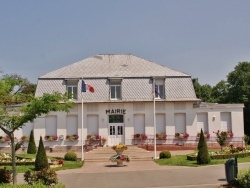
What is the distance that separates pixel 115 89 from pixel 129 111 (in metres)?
2.65

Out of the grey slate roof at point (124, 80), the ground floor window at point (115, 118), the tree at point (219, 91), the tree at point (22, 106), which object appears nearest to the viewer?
the tree at point (22, 106)

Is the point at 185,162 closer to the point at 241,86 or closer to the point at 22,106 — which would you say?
the point at 22,106

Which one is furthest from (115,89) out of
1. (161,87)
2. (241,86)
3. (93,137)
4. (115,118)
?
(241,86)

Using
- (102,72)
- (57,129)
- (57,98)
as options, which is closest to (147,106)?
(102,72)

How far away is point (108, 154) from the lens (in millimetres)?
35156

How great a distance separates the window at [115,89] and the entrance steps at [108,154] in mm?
5679

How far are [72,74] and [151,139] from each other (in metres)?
10.4

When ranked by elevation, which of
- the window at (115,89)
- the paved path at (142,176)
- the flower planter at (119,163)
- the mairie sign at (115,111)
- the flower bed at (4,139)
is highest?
the window at (115,89)

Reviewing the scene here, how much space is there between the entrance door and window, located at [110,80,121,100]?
1.99 meters

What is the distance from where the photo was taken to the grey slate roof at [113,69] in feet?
138

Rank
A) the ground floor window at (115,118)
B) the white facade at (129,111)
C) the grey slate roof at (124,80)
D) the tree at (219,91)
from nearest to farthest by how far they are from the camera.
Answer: the white facade at (129,111) → the grey slate roof at (124,80) → the ground floor window at (115,118) → the tree at (219,91)

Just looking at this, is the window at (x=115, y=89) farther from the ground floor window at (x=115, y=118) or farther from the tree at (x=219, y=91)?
the tree at (x=219, y=91)

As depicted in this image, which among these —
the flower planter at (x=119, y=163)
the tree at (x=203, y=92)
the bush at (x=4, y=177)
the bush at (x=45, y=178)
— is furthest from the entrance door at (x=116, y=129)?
the tree at (x=203, y=92)

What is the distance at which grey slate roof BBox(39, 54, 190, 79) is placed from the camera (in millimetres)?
42031
